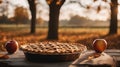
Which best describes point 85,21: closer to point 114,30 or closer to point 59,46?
point 114,30

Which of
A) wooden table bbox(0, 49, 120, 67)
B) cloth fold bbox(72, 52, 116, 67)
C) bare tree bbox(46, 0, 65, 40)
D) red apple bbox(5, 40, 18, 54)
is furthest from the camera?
bare tree bbox(46, 0, 65, 40)

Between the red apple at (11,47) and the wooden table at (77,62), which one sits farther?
the red apple at (11,47)

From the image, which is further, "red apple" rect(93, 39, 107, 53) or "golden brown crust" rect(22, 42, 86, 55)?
"red apple" rect(93, 39, 107, 53)

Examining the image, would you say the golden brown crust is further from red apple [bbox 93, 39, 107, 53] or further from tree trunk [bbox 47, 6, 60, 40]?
tree trunk [bbox 47, 6, 60, 40]

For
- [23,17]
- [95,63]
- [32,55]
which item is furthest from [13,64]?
[23,17]

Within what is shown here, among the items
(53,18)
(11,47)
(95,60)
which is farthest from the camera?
(53,18)

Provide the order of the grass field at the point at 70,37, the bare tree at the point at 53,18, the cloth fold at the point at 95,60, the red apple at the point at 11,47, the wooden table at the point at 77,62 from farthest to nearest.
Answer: the bare tree at the point at 53,18 < the grass field at the point at 70,37 < the red apple at the point at 11,47 < the cloth fold at the point at 95,60 < the wooden table at the point at 77,62

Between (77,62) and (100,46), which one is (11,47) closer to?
(77,62)

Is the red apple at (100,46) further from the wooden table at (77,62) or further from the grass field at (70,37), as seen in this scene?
the grass field at (70,37)

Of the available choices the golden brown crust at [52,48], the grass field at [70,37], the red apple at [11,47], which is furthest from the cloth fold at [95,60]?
the grass field at [70,37]

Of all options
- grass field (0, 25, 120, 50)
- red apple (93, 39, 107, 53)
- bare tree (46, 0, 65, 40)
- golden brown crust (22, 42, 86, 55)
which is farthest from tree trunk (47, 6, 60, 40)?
golden brown crust (22, 42, 86, 55)

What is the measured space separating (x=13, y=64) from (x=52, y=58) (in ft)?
1.84

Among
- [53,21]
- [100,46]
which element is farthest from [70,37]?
[100,46]

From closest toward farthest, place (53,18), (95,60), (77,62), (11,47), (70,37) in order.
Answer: (77,62), (95,60), (11,47), (53,18), (70,37)
